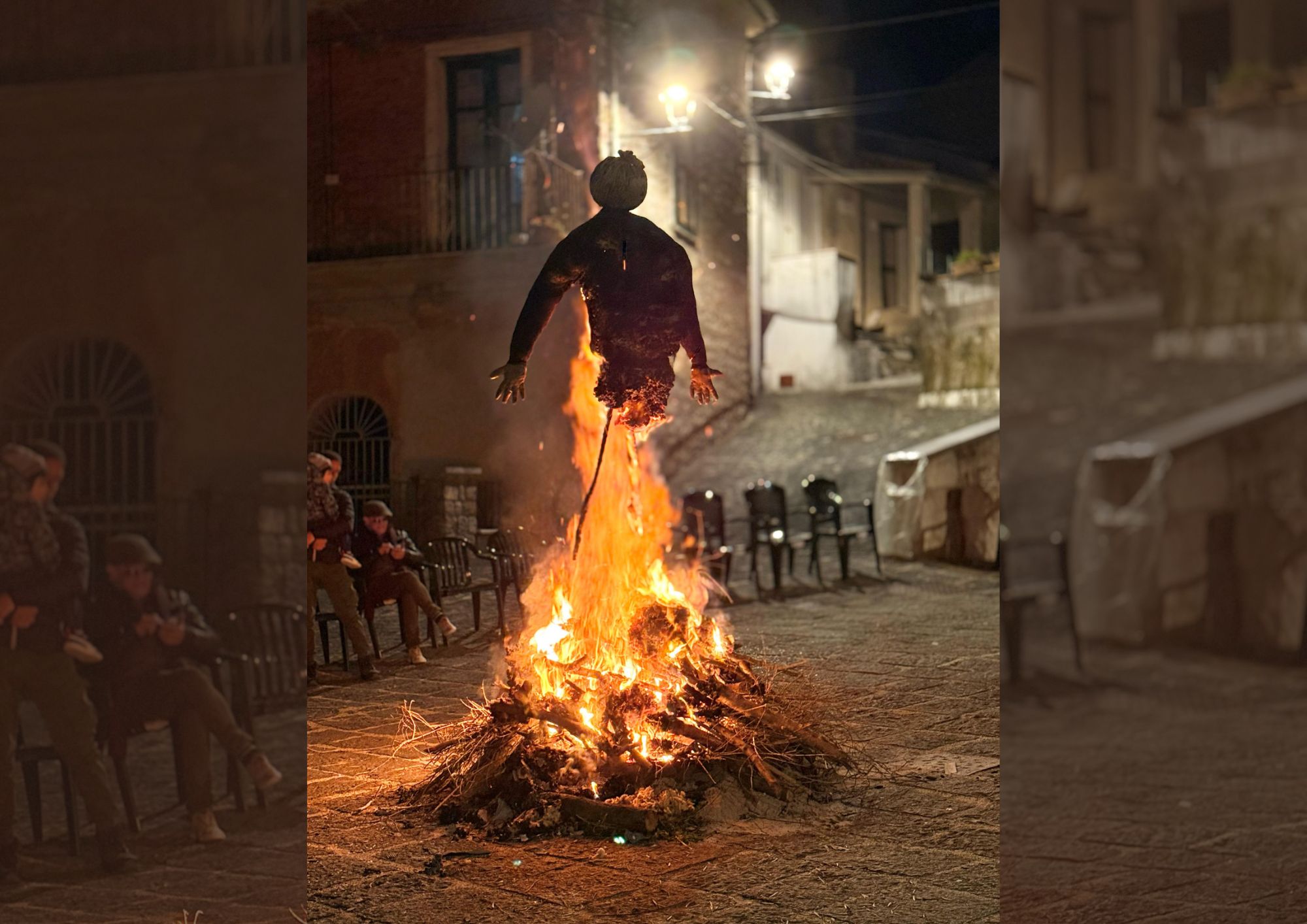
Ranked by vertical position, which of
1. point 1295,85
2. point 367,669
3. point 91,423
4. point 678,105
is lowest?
point 367,669

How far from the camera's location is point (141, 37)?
2.30 m

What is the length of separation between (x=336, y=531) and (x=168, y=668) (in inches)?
118

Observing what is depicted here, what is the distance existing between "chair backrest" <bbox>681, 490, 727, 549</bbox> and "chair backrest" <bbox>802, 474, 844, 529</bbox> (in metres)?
0.88

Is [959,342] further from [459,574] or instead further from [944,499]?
[459,574]

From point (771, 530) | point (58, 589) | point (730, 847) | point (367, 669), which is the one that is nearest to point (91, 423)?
point (58, 589)

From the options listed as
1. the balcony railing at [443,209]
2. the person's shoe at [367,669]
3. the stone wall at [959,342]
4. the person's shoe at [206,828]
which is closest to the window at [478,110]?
the balcony railing at [443,209]

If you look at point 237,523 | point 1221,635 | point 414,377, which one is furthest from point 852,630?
point 237,523

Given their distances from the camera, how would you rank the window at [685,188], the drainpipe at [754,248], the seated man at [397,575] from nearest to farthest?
1. the seated man at [397,575]
2. the window at [685,188]
3. the drainpipe at [754,248]

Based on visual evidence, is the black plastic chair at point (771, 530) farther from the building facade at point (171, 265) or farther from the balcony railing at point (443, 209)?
the building facade at point (171, 265)

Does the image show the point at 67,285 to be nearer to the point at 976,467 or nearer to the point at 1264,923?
the point at 1264,923

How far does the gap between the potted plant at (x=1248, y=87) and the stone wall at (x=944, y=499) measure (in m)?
6.16

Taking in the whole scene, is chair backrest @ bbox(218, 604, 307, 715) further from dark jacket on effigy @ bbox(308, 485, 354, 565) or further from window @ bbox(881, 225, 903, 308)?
window @ bbox(881, 225, 903, 308)

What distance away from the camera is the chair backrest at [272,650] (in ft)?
6.97

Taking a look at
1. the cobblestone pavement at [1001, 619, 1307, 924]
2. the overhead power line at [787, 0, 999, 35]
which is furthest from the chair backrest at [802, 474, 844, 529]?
the cobblestone pavement at [1001, 619, 1307, 924]
